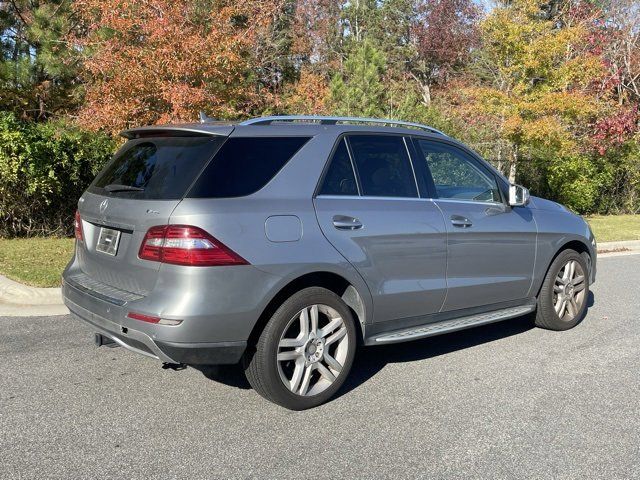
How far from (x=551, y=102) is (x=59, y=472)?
1340 cm

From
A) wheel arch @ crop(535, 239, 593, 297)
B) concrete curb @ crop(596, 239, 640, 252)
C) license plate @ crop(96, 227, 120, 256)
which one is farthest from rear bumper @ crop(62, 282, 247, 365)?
concrete curb @ crop(596, 239, 640, 252)

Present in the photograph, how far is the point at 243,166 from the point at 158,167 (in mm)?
563

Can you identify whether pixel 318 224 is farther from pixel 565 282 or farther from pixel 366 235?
pixel 565 282

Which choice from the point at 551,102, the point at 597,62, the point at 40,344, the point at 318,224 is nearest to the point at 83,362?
the point at 40,344

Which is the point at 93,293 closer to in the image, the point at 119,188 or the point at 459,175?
the point at 119,188

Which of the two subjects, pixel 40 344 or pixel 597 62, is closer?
pixel 40 344

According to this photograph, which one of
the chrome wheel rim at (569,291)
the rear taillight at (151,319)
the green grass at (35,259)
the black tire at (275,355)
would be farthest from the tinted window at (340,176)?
the green grass at (35,259)

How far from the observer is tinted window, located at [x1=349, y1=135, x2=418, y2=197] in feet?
14.5

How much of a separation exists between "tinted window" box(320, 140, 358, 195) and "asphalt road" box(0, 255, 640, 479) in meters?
1.38

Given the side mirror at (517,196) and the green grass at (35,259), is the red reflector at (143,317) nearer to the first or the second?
the side mirror at (517,196)

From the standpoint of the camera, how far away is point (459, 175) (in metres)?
5.25

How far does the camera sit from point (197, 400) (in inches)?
161

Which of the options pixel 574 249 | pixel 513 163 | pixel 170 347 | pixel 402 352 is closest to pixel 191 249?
pixel 170 347

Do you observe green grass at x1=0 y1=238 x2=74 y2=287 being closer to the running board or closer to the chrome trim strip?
the chrome trim strip
